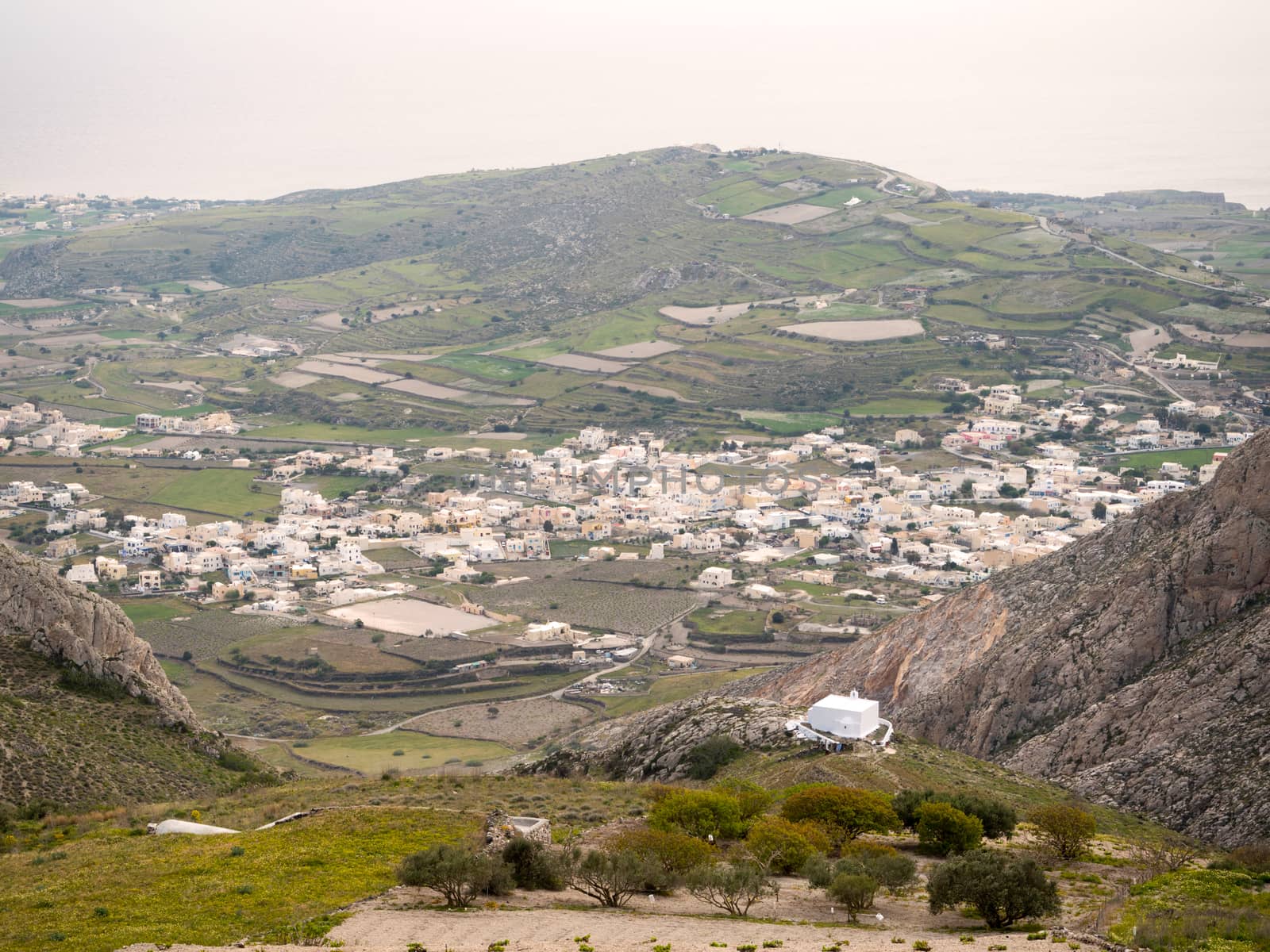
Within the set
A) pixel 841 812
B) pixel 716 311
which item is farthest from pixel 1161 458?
pixel 841 812

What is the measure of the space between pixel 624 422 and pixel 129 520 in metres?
41.5

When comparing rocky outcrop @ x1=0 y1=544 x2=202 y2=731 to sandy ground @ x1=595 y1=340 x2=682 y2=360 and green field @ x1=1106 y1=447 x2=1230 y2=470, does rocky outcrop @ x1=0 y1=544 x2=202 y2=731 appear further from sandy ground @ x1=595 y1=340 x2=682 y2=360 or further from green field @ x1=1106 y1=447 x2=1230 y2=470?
sandy ground @ x1=595 y1=340 x2=682 y2=360

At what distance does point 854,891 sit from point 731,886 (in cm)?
171

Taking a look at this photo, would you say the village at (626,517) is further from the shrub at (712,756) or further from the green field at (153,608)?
the shrub at (712,756)

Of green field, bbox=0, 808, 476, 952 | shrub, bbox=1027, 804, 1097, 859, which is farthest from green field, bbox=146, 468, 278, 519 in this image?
shrub, bbox=1027, 804, 1097, 859

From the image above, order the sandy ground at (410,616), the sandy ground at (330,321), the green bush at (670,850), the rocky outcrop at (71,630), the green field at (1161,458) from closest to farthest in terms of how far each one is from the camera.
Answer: the green bush at (670,850)
the rocky outcrop at (71,630)
the sandy ground at (410,616)
the green field at (1161,458)
the sandy ground at (330,321)

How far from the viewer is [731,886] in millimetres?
18641

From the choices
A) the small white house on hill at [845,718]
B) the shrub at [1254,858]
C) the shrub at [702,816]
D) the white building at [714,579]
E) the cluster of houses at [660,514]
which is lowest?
the white building at [714,579]

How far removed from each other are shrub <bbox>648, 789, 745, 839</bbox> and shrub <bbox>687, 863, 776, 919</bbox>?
2240mm

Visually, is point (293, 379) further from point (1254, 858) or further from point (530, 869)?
point (1254, 858)

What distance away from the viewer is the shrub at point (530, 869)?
19719mm

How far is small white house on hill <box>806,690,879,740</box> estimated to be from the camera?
27.9 metres

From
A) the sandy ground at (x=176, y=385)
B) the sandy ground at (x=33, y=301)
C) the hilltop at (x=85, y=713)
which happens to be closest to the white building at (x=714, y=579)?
the hilltop at (x=85, y=713)

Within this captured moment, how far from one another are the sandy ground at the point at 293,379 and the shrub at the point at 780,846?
4423 inches
